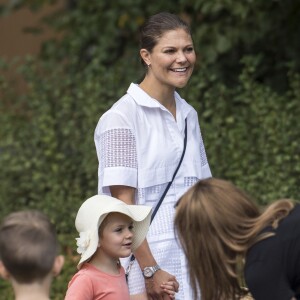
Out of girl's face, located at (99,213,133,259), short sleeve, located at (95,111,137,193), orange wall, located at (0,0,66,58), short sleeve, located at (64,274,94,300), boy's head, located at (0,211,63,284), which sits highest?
orange wall, located at (0,0,66,58)

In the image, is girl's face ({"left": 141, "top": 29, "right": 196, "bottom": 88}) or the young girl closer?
the young girl

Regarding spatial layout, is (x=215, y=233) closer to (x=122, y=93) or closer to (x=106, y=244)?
(x=106, y=244)

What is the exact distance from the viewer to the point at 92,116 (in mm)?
9109

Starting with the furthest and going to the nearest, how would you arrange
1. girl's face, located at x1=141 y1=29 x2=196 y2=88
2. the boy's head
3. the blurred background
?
the blurred background, girl's face, located at x1=141 y1=29 x2=196 y2=88, the boy's head

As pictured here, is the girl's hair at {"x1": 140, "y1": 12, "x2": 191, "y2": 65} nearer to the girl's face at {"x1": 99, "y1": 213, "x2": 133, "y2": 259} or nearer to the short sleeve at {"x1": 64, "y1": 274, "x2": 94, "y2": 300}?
the girl's face at {"x1": 99, "y1": 213, "x2": 133, "y2": 259}

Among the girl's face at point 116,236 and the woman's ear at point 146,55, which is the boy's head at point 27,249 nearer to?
the girl's face at point 116,236

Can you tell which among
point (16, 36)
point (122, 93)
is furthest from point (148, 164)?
point (16, 36)

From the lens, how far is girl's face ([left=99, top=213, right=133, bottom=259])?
5047 mm

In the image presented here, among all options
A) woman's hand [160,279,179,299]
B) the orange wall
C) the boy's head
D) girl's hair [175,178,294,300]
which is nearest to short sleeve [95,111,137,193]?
woman's hand [160,279,179,299]

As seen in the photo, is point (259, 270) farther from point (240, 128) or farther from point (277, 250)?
point (240, 128)

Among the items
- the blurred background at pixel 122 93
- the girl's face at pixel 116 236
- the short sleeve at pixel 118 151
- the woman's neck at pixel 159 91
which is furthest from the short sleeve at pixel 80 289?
the blurred background at pixel 122 93

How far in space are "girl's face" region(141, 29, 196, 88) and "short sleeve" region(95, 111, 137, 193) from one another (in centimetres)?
29

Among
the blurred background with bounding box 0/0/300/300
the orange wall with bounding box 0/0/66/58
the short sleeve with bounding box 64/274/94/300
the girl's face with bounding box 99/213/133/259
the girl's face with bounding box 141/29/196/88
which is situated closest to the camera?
the short sleeve with bounding box 64/274/94/300

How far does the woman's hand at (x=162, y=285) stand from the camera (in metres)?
4.98
